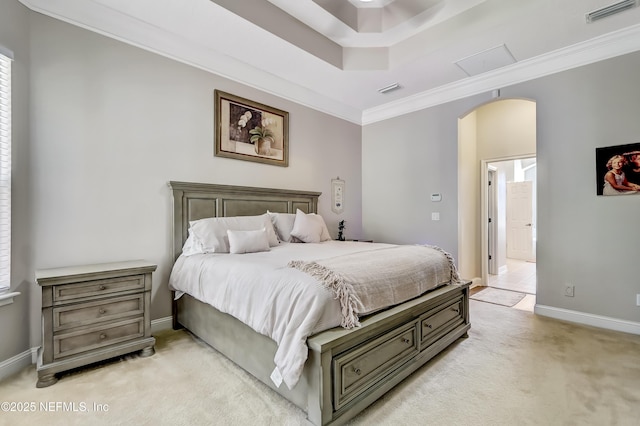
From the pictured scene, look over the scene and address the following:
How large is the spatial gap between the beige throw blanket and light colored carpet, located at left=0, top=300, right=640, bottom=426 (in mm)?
582

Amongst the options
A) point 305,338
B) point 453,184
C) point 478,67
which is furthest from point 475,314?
point 478,67

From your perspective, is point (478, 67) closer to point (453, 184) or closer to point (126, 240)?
point (453, 184)

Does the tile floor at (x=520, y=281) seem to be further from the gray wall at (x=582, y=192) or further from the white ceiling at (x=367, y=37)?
the white ceiling at (x=367, y=37)

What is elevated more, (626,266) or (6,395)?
(626,266)

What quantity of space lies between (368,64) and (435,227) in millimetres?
2433

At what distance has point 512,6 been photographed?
2641 millimetres

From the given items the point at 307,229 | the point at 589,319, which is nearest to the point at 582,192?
the point at 589,319

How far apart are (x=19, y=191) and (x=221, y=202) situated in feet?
5.22

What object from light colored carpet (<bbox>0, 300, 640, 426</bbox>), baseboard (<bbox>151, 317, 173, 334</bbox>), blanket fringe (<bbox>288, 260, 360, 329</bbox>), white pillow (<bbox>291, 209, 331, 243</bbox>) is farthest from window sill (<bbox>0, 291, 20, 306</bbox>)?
white pillow (<bbox>291, 209, 331, 243</bbox>)

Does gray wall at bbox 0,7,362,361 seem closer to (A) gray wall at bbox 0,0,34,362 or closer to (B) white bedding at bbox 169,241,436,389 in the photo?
(A) gray wall at bbox 0,0,34,362

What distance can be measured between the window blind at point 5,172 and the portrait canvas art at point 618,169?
5.19 m

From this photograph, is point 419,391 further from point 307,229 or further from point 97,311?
point 97,311

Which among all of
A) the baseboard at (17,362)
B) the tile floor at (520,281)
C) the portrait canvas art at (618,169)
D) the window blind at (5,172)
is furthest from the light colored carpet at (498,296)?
the window blind at (5,172)

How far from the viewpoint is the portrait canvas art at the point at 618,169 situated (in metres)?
2.84
